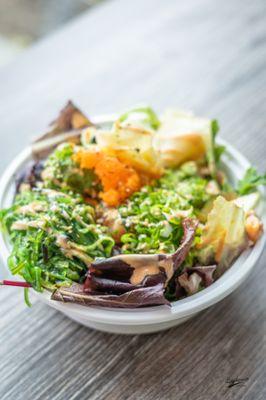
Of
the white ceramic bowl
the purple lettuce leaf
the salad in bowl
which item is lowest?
the white ceramic bowl

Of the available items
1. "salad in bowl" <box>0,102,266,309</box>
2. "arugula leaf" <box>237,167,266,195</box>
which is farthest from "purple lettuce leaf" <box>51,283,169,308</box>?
"arugula leaf" <box>237,167,266,195</box>

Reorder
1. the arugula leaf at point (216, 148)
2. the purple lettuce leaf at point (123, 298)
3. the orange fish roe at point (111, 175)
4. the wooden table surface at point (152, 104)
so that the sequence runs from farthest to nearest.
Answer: the arugula leaf at point (216, 148) → the orange fish roe at point (111, 175) → the wooden table surface at point (152, 104) → the purple lettuce leaf at point (123, 298)

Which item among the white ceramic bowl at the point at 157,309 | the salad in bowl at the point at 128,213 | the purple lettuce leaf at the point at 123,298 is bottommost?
the white ceramic bowl at the point at 157,309

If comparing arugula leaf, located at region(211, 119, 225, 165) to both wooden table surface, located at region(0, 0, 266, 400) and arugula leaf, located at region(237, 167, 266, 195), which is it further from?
wooden table surface, located at region(0, 0, 266, 400)

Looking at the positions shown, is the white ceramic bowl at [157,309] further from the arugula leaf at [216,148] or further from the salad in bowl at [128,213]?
the arugula leaf at [216,148]

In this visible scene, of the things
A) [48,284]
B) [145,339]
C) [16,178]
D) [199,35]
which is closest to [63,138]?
[16,178]

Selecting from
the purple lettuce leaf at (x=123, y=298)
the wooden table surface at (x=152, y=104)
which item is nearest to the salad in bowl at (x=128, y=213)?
the purple lettuce leaf at (x=123, y=298)

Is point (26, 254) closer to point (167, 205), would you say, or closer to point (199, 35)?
A: point (167, 205)
